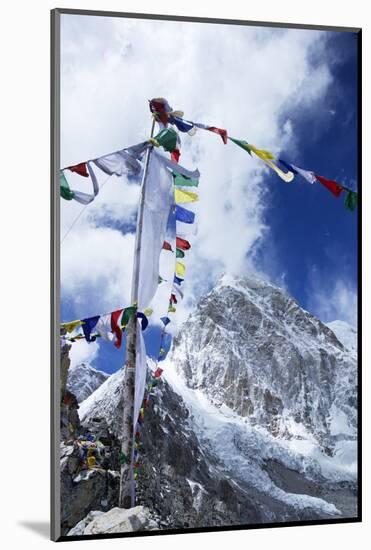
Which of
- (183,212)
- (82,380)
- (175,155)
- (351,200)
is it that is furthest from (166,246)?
(351,200)

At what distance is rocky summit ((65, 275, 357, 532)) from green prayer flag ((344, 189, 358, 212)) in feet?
1.99

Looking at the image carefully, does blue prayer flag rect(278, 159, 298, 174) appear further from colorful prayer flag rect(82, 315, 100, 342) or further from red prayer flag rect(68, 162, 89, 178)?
colorful prayer flag rect(82, 315, 100, 342)

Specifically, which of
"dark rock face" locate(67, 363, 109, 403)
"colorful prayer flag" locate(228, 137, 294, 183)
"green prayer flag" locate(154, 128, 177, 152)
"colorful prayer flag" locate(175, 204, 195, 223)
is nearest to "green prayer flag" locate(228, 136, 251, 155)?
"colorful prayer flag" locate(228, 137, 294, 183)

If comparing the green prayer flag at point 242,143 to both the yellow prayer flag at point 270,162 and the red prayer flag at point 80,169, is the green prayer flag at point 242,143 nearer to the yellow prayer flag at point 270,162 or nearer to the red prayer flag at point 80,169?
the yellow prayer flag at point 270,162

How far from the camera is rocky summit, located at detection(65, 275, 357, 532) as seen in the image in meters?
6.34

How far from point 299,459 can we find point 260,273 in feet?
3.31

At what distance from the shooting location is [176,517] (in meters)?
6.35

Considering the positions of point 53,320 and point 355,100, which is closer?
point 53,320

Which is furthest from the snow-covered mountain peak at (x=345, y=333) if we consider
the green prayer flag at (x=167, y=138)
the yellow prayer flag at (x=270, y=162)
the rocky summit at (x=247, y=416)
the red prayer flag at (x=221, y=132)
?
the green prayer flag at (x=167, y=138)

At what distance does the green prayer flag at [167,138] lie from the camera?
6.34m

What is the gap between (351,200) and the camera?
677 centimetres

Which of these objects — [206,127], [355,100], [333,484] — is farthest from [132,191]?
[333,484]

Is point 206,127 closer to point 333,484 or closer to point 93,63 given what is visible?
point 93,63

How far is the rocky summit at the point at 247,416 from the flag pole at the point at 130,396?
0.04 meters
